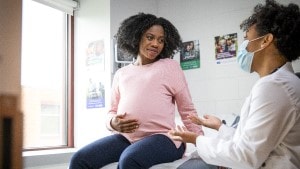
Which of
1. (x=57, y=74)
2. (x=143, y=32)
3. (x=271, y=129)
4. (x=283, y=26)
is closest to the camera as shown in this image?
(x=271, y=129)

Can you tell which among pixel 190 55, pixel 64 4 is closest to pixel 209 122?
pixel 190 55

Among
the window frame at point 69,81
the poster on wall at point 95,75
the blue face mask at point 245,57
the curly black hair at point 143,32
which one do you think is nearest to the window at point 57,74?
the window frame at point 69,81

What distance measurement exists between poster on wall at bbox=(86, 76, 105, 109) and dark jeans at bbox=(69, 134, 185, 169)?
3.19ft

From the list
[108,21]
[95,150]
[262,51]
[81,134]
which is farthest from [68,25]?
[262,51]

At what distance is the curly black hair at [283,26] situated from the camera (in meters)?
1.08

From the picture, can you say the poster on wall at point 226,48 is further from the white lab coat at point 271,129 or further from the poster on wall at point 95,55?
the white lab coat at point 271,129

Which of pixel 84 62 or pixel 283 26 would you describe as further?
pixel 84 62

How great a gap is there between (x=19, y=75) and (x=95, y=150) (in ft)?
3.55

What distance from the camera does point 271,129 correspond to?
0.92 meters

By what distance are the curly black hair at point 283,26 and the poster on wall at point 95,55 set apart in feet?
5.15

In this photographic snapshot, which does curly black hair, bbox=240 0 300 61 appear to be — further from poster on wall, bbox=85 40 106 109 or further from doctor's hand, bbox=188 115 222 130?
poster on wall, bbox=85 40 106 109

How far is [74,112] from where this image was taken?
2617 mm

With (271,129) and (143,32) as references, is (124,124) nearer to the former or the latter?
(143,32)

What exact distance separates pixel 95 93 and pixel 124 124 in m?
1.17
